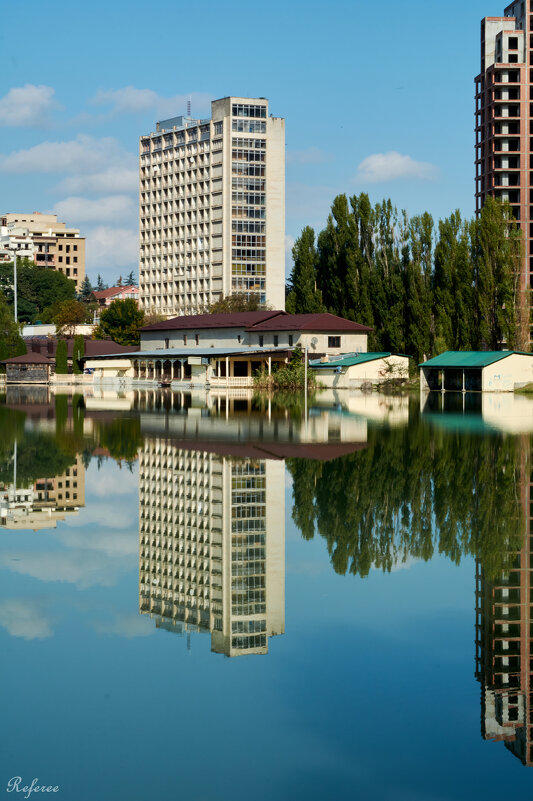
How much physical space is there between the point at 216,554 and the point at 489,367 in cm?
5193

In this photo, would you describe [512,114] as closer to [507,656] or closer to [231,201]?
[231,201]

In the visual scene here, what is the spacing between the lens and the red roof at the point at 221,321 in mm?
80000

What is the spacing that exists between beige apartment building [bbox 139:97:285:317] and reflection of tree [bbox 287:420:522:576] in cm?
9525

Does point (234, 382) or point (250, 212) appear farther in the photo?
point (250, 212)

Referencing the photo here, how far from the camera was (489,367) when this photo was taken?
6119 centimetres

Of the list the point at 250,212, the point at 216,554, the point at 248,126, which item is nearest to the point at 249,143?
the point at 248,126

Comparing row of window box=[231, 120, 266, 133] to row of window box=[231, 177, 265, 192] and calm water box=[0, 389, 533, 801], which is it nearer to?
row of window box=[231, 177, 265, 192]

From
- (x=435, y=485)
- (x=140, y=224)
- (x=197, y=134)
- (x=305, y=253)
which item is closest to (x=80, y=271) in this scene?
(x=140, y=224)

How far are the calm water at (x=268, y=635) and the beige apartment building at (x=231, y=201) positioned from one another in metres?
100

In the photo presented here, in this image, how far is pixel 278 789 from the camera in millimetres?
5672

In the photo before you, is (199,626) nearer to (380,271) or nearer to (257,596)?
(257,596)

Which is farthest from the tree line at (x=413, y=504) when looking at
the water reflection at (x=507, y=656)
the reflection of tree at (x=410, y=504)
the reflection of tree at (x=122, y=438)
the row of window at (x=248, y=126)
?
the row of window at (x=248, y=126)

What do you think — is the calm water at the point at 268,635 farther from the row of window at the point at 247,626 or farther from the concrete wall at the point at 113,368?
the concrete wall at the point at 113,368

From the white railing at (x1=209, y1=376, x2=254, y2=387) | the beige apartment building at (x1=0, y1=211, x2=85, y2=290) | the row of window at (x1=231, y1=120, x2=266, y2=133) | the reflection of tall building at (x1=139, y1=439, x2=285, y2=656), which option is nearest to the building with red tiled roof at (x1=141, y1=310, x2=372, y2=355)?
the white railing at (x1=209, y1=376, x2=254, y2=387)
